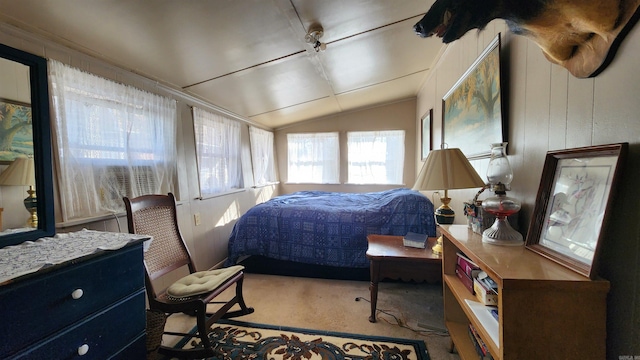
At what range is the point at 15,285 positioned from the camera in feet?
2.46

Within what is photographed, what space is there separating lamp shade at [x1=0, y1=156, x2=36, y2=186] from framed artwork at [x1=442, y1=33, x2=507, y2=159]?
2503mm

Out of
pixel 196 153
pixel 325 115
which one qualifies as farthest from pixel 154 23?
pixel 325 115

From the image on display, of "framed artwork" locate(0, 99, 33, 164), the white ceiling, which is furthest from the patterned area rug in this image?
the white ceiling

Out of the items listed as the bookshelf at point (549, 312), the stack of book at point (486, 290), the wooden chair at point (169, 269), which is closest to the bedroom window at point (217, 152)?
the wooden chair at point (169, 269)

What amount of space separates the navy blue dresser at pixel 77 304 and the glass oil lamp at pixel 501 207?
1656 millimetres

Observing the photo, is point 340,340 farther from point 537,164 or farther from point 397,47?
point 397,47

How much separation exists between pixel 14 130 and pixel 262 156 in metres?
3.02

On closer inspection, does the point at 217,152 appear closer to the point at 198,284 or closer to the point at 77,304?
the point at 198,284

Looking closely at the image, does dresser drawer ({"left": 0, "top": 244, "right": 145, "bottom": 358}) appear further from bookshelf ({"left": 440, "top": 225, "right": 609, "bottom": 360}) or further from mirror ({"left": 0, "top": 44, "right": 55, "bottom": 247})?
bookshelf ({"left": 440, "top": 225, "right": 609, "bottom": 360})

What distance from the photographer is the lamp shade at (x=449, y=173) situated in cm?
131

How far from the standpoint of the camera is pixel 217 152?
9.44ft

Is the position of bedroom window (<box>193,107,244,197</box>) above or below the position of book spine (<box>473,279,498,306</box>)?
above

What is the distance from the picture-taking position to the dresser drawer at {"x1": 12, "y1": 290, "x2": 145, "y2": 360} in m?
0.82

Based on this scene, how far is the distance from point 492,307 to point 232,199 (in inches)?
114
